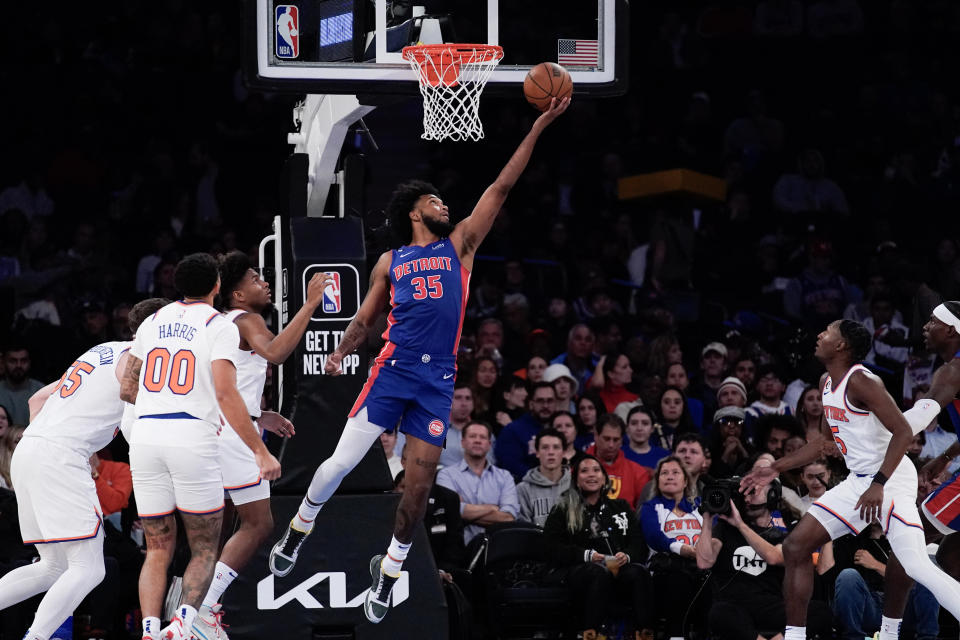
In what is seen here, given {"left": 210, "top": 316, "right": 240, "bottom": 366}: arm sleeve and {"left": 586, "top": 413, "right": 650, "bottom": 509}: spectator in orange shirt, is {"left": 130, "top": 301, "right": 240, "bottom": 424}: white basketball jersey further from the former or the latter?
{"left": 586, "top": 413, "right": 650, "bottom": 509}: spectator in orange shirt

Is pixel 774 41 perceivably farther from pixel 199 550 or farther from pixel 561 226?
pixel 199 550

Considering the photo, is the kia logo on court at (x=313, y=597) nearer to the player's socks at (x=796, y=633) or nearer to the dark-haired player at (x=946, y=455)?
the player's socks at (x=796, y=633)

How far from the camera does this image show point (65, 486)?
7988mm

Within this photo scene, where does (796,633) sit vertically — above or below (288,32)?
below

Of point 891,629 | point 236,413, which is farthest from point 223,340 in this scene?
point 891,629

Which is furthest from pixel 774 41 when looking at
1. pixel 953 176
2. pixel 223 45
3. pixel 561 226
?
pixel 223 45

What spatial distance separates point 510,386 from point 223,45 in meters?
7.14

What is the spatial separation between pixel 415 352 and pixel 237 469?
1297 millimetres

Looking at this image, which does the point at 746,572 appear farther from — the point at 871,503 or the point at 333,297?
the point at 333,297

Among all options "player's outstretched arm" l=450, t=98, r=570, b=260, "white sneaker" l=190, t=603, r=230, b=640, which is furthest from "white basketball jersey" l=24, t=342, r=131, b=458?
"player's outstretched arm" l=450, t=98, r=570, b=260

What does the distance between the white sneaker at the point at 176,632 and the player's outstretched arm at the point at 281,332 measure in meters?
1.48

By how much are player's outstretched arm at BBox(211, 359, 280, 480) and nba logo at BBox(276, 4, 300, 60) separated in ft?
7.31

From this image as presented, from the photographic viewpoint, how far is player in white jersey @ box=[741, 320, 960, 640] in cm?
834

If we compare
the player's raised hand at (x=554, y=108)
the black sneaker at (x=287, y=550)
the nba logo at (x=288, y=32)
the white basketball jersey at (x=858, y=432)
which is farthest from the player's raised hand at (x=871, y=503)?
the nba logo at (x=288, y=32)
